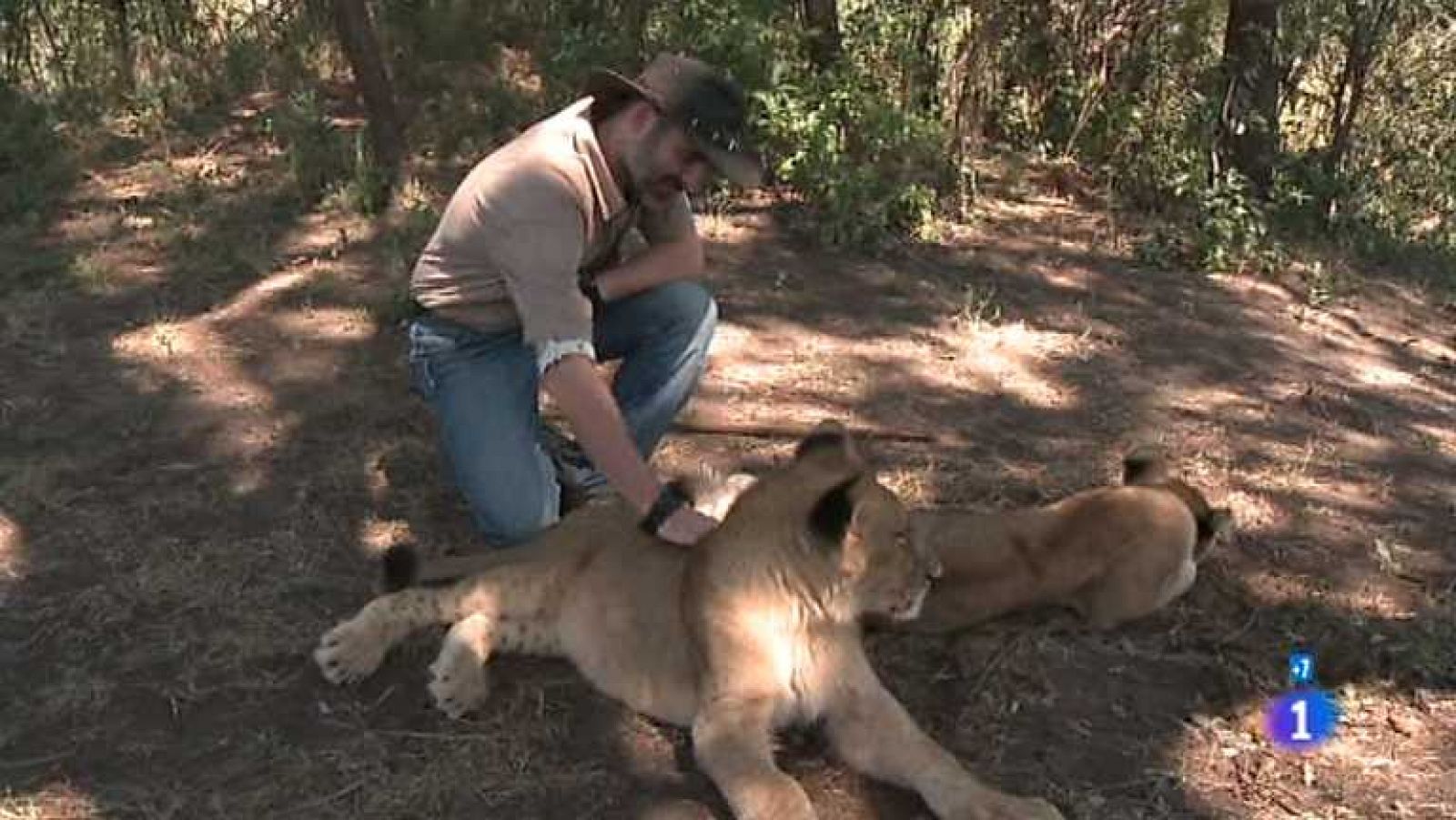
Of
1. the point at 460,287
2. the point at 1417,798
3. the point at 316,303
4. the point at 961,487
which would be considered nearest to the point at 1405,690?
the point at 1417,798

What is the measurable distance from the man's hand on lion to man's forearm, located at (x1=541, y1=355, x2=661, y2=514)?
0.22ft

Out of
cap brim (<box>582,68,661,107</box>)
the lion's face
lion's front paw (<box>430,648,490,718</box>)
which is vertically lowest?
lion's front paw (<box>430,648,490,718</box>)

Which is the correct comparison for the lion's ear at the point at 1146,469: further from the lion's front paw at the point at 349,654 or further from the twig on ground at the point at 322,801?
the twig on ground at the point at 322,801

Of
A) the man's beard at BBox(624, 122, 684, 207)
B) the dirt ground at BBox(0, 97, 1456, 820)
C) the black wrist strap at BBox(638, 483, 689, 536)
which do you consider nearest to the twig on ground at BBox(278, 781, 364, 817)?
the dirt ground at BBox(0, 97, 1456, 820)

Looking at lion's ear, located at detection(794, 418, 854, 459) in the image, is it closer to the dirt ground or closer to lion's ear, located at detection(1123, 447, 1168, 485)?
the dirt ground

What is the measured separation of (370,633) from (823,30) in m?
4.68

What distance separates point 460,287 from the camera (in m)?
3.86

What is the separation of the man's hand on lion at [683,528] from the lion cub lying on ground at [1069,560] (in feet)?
1.98

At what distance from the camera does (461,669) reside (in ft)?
10.6

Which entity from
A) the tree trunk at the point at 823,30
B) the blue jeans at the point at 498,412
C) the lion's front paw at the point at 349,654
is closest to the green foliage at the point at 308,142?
the tree trunk at the point at 823,30

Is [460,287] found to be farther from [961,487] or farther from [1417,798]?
[1417,798]

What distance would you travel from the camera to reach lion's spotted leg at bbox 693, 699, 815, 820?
2.79 meters

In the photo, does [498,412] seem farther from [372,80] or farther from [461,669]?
[372,80]

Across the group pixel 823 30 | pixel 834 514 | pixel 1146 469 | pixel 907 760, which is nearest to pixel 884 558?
pixel 834 514
